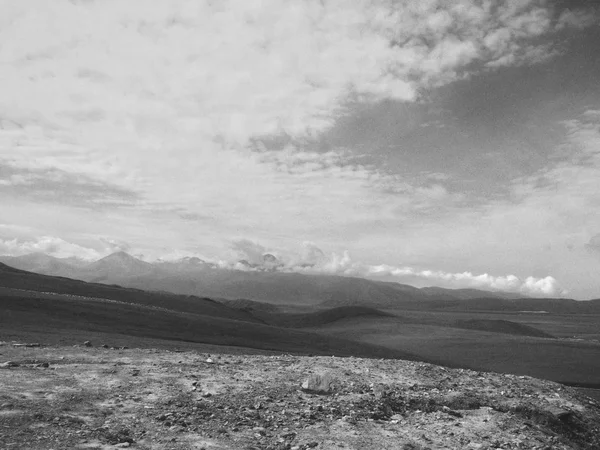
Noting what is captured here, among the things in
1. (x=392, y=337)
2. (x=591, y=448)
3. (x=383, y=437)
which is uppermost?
(x=383, y=437)

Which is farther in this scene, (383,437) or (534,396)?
(534,396)

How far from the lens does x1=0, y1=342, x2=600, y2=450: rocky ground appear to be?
11719 mm

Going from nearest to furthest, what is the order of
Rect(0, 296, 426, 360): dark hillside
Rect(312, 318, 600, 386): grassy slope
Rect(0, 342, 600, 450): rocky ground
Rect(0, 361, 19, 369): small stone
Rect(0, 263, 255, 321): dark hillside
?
Rect(0, 342, 600, 450): rocky ground < Rect(0, 361, 19, 369): small stone < Rect(0, 296, 426, 360): dark hillside < Rect(312, 318, 600, 386): grassy slope < Rect(0, 263, 255, 321): dark hillside

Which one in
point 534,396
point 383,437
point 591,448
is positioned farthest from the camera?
point 534,396

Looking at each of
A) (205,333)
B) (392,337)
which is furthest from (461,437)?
(392,337)

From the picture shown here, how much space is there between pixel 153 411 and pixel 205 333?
48.5m

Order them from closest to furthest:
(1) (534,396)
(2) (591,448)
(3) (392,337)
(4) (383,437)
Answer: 1. (4) (383,437)
2. (2) (591,448)
3. (1) (534,396)
4. (3) (392,337)

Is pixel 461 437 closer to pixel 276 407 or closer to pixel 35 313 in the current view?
pixel 276 407

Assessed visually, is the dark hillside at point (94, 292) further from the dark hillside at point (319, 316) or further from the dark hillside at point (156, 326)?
the dark hillside at point (319, 316)

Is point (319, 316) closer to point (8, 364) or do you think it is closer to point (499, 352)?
point (499, 352)

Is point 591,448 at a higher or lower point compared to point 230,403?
lower

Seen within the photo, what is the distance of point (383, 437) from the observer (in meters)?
13.0

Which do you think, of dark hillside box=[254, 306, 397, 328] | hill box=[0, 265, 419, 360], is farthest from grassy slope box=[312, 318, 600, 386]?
dark hillside box=[254, 306, 397, 328]

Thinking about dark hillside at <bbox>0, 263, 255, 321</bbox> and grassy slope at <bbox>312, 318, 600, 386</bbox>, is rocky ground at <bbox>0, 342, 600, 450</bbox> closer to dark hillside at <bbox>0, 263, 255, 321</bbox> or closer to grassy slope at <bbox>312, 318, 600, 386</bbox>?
grassy slope at <bbox>312, 318, 600, 386</bbox>
